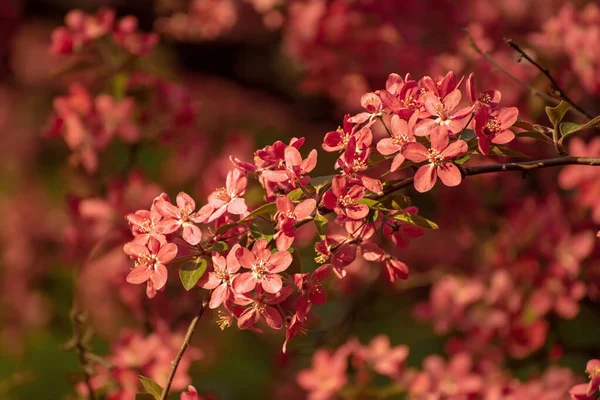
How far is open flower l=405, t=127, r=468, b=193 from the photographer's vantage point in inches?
26.1

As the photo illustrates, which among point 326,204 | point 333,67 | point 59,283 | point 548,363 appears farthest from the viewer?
point 59,283

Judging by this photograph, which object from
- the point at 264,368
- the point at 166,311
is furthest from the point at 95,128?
the point at 264,368

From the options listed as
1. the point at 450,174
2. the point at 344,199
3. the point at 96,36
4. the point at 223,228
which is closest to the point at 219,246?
the point at 223,228

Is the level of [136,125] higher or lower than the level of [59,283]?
higher

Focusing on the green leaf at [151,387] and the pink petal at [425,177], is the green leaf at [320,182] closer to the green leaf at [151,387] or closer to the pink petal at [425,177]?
the pink petal at [425,177]

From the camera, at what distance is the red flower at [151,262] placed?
70 centimetres

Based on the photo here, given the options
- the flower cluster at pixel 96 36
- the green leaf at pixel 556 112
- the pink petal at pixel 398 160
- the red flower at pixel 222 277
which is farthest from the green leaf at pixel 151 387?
the flower cluster at pixel 96 36

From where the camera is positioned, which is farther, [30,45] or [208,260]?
[30,45]

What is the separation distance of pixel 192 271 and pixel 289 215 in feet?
0.37

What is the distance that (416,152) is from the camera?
67 centimetres

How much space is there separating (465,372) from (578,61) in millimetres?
637

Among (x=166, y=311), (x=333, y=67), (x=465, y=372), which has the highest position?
(x=333, y=67)

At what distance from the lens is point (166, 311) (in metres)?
1.46

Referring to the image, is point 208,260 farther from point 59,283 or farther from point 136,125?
point 59,283
